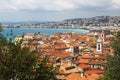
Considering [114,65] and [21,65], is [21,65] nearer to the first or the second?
[21,65]

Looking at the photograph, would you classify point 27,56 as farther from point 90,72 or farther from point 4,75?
point 90,72

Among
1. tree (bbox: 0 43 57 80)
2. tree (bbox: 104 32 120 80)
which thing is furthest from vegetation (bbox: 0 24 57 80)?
tree (bbox: 104 32 120 80)

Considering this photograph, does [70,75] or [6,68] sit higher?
[6,68]

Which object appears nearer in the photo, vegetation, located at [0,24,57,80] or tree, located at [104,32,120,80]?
vegetation, located at [0,24,57,80]

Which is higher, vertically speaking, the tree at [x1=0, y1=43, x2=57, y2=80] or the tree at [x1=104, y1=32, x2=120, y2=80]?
the tree at [x1=0, y1=43, x2=57, y2=80]

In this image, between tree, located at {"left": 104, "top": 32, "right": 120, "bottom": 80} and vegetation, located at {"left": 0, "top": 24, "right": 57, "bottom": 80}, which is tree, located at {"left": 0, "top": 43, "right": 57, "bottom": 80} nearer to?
vegetation, located at {"left": 0, "top": 24, "right": 57, "bottom": 80}

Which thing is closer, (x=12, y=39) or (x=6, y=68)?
(x=6, y=68)

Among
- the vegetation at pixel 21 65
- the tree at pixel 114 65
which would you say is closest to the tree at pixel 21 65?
the vegetation at pixel 21 65

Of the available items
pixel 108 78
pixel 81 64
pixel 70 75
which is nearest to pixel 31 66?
pixel 108 78

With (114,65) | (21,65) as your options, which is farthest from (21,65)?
(114,65)
